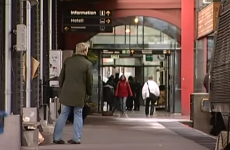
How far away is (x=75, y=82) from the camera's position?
8680 millimetres

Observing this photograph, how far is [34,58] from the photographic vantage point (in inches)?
483

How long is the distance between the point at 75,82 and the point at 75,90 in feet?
0.50

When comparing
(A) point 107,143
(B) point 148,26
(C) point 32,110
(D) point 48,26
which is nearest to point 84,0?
(B) point 148,26

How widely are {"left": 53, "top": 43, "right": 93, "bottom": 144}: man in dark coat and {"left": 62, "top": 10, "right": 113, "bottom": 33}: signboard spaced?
10.1 meters

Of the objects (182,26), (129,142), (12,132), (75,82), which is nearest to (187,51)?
(182,26)

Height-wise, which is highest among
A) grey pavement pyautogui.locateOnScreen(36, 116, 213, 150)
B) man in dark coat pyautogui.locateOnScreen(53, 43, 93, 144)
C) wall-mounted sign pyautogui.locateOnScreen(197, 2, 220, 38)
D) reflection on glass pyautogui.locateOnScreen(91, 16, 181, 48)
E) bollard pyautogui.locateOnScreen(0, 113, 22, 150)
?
reflection on glass pyautogui.locateOnScreen(91, 16, 181, 48)

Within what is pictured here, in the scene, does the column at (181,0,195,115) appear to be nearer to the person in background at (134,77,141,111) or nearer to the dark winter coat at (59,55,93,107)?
the person in background at (134,77,141,111)

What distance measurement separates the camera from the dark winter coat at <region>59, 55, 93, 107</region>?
8.61m

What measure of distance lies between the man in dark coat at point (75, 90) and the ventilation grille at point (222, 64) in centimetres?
352

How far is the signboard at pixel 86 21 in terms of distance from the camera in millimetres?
18859

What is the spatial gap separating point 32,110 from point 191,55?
446 inches

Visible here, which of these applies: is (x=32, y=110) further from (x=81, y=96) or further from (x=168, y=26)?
(x=168, y=26)

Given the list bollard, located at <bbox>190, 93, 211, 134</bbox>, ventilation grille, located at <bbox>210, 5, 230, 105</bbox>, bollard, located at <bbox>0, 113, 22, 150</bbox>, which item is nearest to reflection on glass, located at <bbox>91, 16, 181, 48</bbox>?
bollard, located at <bbox>190, 93, 211, 134</bbox>

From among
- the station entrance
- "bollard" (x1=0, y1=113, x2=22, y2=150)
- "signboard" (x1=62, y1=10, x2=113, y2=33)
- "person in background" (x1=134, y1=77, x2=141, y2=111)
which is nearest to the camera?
"bollard" (x1=0, y1=113, x2=22, y2=150)
